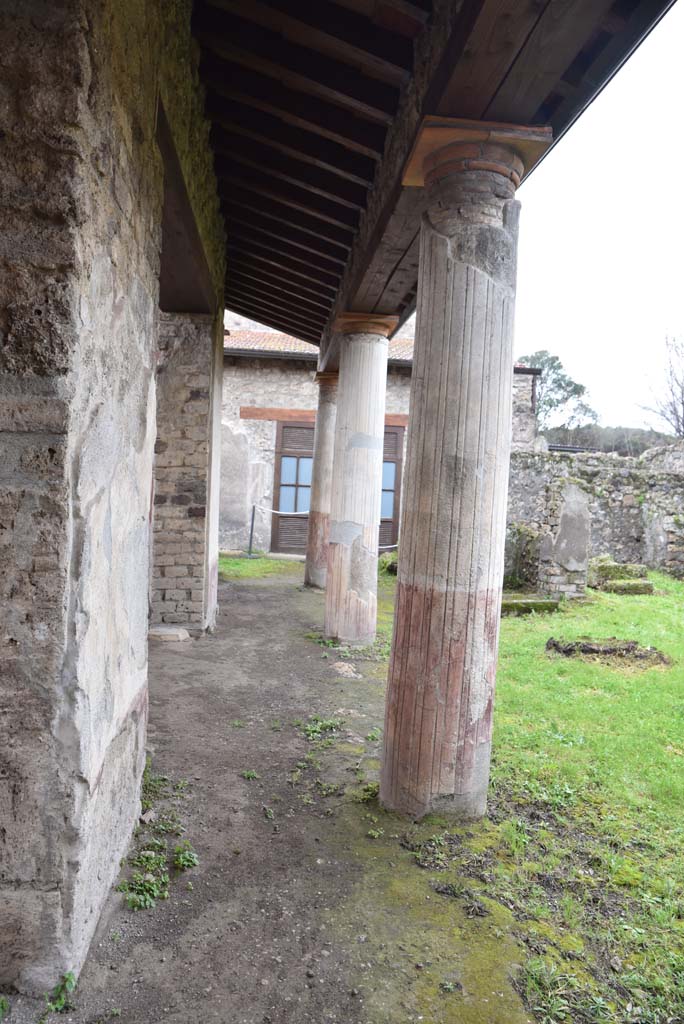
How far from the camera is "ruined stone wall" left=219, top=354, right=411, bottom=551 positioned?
1394 centimetres

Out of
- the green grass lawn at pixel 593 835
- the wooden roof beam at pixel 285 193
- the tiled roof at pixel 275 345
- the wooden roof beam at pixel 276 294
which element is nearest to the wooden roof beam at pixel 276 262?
the wooden roof beam at pixel 276 294

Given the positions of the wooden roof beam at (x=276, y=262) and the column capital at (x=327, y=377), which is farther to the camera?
the column capital at (x=327, y=377)

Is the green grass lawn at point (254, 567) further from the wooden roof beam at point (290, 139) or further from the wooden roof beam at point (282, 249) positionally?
the wooden roof beam at point (290, 139)

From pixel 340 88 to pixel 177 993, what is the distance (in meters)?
4.01

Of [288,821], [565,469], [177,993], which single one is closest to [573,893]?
[288,821]

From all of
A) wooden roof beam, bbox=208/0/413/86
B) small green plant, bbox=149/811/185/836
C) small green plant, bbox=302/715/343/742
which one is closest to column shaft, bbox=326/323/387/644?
small green plant, bbox=302/715/343/742

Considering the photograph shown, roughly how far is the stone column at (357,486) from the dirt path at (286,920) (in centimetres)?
246

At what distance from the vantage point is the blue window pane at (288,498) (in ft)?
46.3

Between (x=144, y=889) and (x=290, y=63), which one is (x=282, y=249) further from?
(x=144, y=889)

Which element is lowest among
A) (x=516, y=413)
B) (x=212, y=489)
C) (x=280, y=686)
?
(x=280, y=686)

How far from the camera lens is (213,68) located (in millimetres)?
3816

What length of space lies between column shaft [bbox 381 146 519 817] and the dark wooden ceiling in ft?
1.22

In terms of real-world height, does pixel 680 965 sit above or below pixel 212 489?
below

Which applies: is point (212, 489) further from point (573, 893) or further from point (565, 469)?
point (565, 469)
